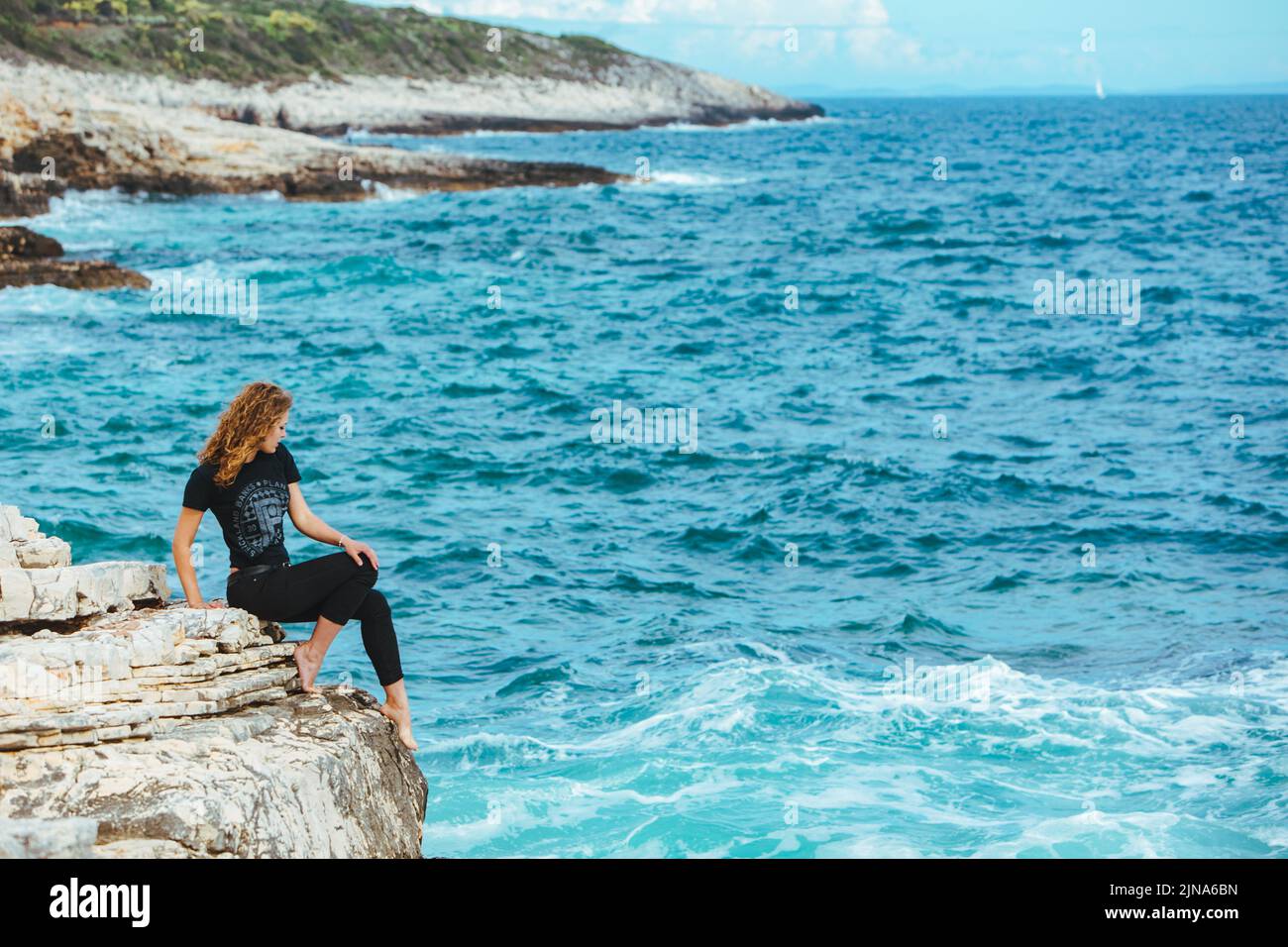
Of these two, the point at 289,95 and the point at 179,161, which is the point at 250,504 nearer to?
the point at 179,161

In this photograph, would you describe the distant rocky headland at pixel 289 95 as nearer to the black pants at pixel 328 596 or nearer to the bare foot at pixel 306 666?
the black pants at pixel 328 596

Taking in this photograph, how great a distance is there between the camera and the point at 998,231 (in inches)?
1855

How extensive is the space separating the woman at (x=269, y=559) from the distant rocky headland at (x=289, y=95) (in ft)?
123

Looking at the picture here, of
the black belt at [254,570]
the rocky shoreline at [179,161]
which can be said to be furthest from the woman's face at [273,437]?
the rocky shoreline at [179,161]

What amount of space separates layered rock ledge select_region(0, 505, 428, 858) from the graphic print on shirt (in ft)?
1.44

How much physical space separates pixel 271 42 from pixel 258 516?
105 m

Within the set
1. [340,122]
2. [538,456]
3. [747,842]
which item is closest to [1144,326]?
[538,456]

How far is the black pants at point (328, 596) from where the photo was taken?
24.7 ft

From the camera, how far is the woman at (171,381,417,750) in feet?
24.5

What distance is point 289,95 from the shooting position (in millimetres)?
94938

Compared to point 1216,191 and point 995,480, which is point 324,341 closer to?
point 995,480

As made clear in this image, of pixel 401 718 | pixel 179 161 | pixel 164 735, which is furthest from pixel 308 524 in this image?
pixel 179 161

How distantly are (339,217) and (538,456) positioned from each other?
3014 centimetres
